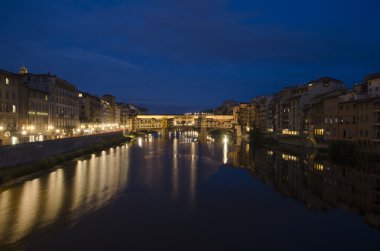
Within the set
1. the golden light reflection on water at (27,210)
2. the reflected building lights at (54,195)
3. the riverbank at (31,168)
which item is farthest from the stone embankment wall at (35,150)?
the golden light reflection on water at (27,210)

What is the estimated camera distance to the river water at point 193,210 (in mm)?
11422

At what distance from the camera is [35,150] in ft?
81.0

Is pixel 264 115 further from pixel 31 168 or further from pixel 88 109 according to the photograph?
pixel 31 168

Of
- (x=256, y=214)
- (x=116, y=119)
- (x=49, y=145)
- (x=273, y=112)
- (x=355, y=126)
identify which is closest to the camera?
(x=256, y=214)

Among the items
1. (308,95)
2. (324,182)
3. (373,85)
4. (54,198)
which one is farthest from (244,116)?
(54,198)

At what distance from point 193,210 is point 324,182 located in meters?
9.93

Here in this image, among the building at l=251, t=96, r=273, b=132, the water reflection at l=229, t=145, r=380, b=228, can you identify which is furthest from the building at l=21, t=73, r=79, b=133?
the building at l=251, t=96, r=273, b=132

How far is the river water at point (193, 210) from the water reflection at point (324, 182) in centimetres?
5

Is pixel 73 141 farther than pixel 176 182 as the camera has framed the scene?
Yes

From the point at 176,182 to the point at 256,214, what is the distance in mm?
7880

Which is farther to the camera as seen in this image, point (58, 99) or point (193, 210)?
point (58, 99)

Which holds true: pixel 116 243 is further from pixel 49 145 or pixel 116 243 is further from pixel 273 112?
pixel 273 112

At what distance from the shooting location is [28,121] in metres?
34.8

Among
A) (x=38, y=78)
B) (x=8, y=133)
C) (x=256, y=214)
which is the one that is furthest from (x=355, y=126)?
(x=38, y=78)
